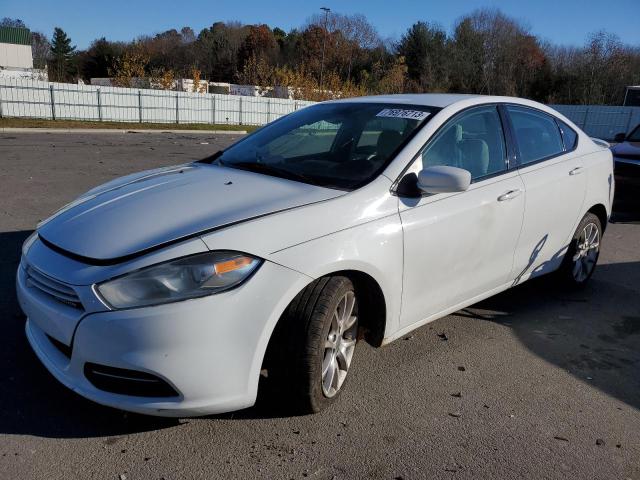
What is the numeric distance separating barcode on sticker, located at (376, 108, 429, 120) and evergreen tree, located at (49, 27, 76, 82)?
75.5 meters

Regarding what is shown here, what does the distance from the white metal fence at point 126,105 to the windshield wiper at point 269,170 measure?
86.1 feet

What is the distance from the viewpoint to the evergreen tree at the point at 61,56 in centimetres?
7376

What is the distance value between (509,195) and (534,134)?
34.1 inches

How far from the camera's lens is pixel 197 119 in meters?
32.2

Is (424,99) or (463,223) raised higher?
(424,99)

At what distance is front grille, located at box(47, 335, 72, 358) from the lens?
7.90 ft

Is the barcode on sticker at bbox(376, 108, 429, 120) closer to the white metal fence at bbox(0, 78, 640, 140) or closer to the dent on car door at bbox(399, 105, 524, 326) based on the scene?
the dent on car door at bbox(399, 105, 524, 326)

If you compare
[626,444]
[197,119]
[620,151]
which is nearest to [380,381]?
[626,444]

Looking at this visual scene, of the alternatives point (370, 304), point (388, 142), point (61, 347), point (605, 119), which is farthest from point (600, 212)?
point (605, 119)

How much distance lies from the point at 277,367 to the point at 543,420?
1.44 metres

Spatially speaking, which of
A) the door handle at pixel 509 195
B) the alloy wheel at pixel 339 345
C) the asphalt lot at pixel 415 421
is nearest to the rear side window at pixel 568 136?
→ the door handle at pixel 509 195

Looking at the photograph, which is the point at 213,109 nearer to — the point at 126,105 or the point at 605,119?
the point at 126,105

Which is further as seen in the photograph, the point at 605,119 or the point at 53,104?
the point at 605,119

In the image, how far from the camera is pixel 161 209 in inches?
107
